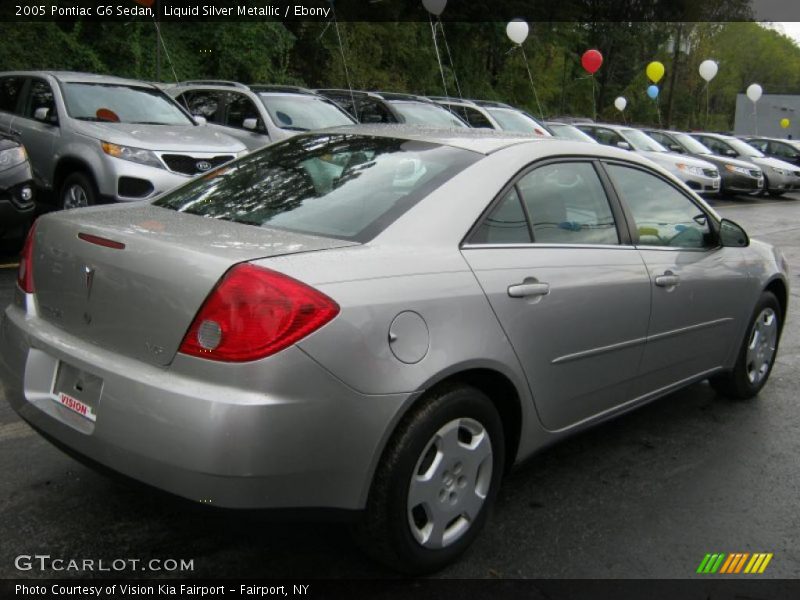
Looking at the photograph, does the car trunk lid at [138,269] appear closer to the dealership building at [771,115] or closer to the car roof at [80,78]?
the car roof at [80,78]

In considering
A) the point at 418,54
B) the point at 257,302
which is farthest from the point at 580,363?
the point at 418,54

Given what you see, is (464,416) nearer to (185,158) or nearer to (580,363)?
(580,363)

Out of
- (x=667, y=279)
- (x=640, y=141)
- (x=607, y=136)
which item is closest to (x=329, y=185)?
(x=667, y=279)

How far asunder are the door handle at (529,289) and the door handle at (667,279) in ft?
2.95

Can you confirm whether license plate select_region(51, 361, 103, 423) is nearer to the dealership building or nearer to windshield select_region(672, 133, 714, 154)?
windshield select_region(672, 133, 714, 154)

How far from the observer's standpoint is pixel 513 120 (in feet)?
52.9

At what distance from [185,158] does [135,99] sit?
1611 millimetres

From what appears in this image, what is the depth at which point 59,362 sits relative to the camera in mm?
2775

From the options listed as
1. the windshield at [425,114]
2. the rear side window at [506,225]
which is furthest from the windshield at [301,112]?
the rear side window at [506,225]

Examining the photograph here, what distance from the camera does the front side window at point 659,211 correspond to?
393 cm

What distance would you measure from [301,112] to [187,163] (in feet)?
10.2

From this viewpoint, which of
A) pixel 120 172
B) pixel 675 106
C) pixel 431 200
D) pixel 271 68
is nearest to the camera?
pixel 431 200

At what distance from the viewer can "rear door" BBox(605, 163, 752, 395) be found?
3855mm

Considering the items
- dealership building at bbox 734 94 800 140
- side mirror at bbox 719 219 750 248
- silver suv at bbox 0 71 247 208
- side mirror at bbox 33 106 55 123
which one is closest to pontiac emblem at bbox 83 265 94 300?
side mirror at bbox 719 219 750 248
